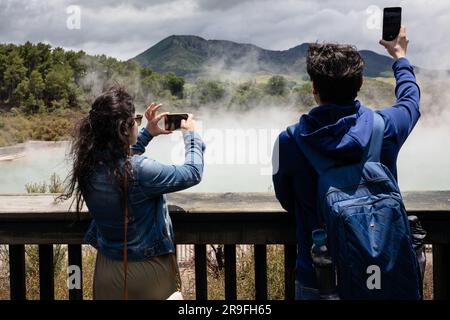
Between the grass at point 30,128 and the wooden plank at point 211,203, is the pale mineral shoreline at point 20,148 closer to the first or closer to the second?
the grass at point 30,128

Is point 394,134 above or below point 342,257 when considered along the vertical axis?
above

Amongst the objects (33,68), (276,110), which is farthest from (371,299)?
(276,110)

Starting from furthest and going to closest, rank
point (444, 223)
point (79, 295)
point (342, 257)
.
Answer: point (79, 295) → point (444, 223) → point (342, 257)

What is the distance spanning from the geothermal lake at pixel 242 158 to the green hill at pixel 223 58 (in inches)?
696

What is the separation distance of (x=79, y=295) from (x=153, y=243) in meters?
0.37

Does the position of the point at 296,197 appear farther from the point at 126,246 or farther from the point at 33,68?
the point at 33,68

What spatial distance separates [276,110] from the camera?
1485 inches

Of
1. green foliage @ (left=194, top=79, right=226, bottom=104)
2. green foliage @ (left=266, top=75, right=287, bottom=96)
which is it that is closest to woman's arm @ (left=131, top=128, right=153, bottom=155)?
green foliage @ (left=266, top=75, right=287, bottom=96)

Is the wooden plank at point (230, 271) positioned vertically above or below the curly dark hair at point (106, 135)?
below

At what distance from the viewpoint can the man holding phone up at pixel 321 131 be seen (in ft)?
4.60

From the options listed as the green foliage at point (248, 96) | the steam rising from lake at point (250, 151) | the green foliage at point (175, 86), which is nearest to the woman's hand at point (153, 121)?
the steam rising from lake at point (250, 151)

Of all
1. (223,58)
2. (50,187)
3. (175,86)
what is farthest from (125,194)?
(223,58)

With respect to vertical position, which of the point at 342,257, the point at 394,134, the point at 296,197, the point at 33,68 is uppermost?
the point at 33,68

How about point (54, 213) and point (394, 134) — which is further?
point (54, 213)
